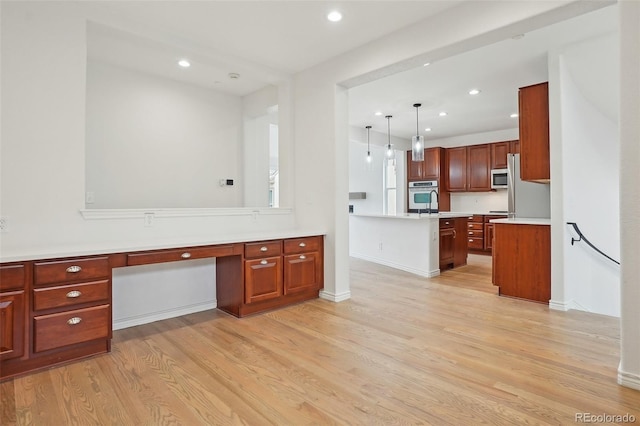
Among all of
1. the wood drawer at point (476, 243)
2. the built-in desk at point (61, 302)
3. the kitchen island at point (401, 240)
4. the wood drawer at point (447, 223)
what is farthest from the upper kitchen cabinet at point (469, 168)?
the built-in desk at point (61, 302)

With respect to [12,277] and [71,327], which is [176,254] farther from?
[12,277]

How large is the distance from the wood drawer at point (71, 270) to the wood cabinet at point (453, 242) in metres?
4.57


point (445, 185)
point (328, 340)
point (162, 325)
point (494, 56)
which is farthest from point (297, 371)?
point (445, 185)

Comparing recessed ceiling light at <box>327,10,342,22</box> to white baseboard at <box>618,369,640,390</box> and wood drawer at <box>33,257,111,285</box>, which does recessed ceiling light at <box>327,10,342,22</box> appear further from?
white baseboard at <box>618,369,640,390</box>

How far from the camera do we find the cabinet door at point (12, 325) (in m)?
2.17

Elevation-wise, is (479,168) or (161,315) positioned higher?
(479,168)

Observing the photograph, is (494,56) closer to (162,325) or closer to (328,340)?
(328,340)

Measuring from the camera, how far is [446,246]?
5680mm

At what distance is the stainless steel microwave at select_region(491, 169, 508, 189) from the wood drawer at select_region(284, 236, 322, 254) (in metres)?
5.18

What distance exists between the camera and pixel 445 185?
335 inches

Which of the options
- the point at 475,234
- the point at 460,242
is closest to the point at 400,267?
the point at 460,242

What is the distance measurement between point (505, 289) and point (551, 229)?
89 centimetres

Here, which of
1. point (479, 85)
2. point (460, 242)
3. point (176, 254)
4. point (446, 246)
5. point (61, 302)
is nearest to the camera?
point (61, 302)

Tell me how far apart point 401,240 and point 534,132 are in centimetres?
251
